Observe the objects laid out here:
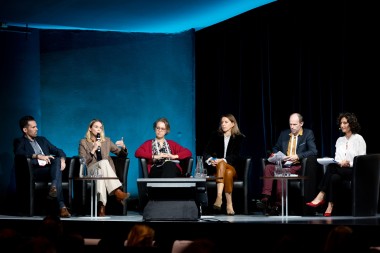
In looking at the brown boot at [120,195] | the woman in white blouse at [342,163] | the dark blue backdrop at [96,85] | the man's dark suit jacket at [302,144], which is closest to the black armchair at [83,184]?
the brown boot at [120,195]

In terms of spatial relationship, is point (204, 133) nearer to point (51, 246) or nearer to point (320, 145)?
point (320, 145)

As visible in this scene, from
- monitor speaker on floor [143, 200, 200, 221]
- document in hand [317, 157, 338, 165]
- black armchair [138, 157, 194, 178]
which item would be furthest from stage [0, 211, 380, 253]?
black armchair [138, 157, 194, 178]

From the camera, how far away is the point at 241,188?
793cm

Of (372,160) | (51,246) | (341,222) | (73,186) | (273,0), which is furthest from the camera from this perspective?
(273,0)

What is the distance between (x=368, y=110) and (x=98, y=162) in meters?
2.93

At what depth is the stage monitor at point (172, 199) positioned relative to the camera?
6.70 m

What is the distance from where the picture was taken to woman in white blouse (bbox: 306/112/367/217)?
7.19m

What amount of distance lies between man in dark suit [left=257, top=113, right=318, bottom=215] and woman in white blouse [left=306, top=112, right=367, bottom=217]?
0.38 meters

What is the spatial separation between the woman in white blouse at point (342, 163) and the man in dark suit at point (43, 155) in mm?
2653

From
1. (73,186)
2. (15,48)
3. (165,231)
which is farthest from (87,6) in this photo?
(165,231)

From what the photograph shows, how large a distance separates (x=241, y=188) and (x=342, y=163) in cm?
125

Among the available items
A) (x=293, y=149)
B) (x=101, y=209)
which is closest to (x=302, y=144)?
(x=293, y=149)

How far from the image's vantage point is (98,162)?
7.70m

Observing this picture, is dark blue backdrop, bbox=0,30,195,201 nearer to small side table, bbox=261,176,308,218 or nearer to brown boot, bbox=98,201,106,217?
brown boot, bbox=98,201,106,217
